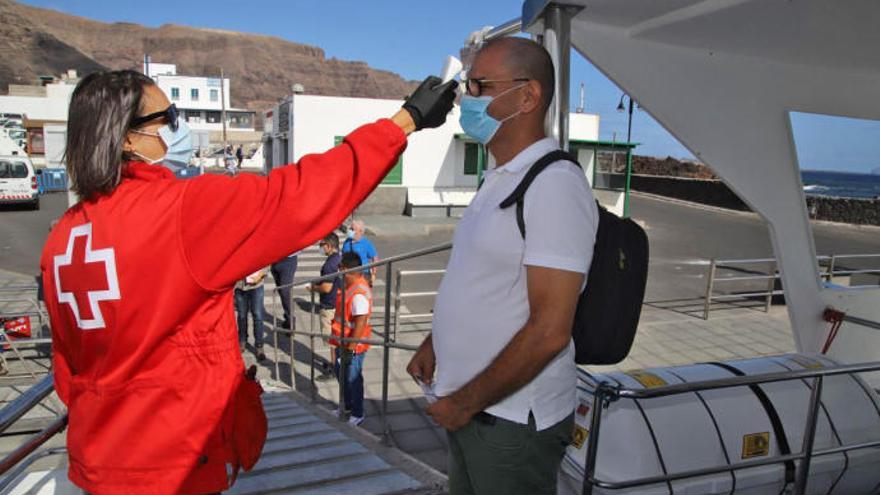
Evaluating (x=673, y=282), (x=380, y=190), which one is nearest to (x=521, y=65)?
(x=673, y=282)

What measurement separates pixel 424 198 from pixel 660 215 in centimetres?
1093

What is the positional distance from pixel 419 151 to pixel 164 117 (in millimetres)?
17414

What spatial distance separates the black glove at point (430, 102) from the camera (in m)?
1.67

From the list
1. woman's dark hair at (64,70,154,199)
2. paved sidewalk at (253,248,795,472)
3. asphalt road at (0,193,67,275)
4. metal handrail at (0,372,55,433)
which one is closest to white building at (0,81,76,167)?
asphalt road at (0,193,67,275)

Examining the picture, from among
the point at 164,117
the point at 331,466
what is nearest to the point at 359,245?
the point at 331,466

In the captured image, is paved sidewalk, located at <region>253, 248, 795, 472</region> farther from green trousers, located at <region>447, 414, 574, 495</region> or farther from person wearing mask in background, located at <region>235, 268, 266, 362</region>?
green trousers, located at <region>447, 414, 574, 495</region>

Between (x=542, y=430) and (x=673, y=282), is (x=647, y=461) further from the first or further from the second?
(x=673, y=282)

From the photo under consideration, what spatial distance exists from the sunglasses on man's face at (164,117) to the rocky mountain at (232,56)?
144 meters

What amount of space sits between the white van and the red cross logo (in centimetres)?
2275

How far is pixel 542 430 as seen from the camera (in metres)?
1.59

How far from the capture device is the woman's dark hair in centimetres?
139

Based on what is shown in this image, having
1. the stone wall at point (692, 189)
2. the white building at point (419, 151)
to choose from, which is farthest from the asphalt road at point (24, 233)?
the stone wall at point (692, 189)

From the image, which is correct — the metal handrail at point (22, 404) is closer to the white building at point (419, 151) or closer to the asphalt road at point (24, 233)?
the asphalt road at point (24, 233)

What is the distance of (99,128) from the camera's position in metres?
1.43
